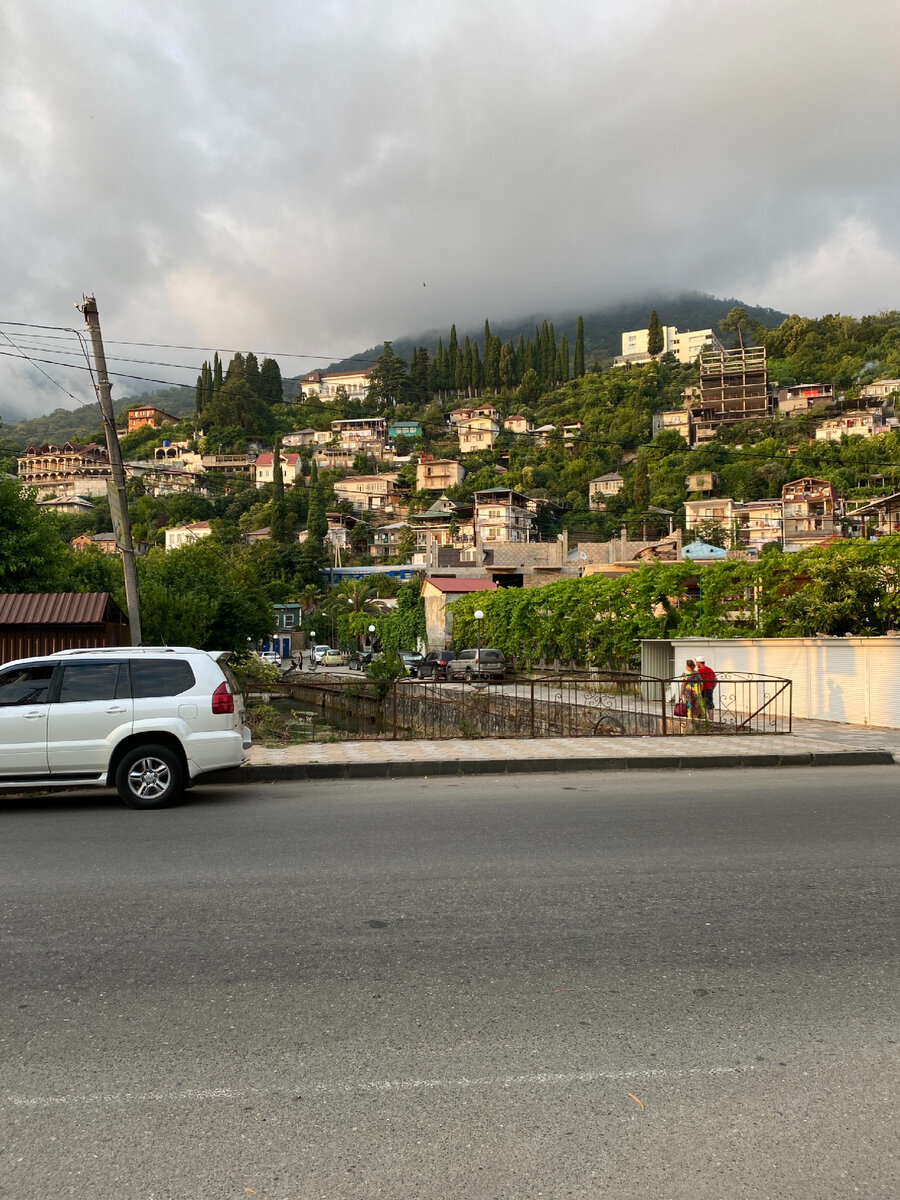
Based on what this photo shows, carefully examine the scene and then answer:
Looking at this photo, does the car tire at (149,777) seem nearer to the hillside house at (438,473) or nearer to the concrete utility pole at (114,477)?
the concrete utility pole at (114,477)

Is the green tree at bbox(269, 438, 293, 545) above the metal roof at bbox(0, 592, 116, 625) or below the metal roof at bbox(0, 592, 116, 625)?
above

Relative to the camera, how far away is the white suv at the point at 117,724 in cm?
1038

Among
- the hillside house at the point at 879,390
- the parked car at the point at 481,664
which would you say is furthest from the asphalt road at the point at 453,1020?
the hillside house at the point at 879,390

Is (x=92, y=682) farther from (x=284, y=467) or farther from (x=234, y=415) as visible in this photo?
(x=234, y=415)

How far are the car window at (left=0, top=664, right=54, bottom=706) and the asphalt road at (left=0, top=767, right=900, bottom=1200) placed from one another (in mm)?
3061

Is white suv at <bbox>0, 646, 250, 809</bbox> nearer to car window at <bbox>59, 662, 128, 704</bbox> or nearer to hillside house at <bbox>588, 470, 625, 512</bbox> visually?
car window at <bbox>59, 662, 128, 704</bbox>

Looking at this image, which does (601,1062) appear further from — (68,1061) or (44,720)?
(44,720)

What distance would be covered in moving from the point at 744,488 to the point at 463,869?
441 ft

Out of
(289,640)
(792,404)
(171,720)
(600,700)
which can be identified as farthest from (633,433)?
(171,720)

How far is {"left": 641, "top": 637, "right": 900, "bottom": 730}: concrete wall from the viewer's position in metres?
19.9

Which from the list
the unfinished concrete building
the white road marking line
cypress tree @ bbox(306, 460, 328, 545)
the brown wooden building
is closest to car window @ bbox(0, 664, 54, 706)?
the white road marking line

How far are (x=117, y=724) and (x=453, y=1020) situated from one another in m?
7.50

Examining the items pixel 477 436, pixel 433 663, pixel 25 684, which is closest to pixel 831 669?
pixel 25 684

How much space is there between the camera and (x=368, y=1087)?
11.7 ft
